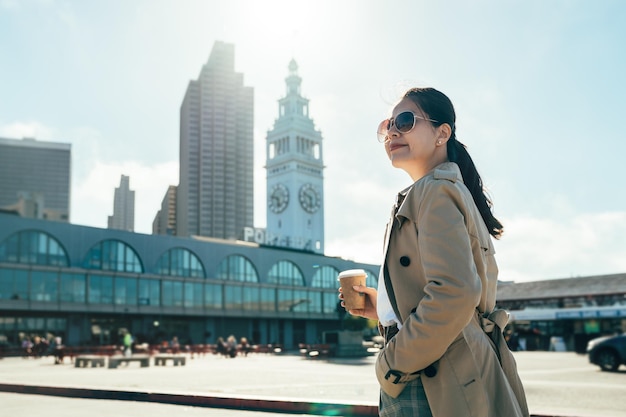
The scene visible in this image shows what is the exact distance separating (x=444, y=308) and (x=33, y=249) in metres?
54.4

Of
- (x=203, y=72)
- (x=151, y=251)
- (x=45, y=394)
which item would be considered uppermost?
(x=203, y=72)

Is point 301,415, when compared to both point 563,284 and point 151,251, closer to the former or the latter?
point 563,284

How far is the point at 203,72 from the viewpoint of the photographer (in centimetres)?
17175

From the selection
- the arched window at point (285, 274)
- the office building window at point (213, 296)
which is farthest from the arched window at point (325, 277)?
the office building window at point (213, 296)

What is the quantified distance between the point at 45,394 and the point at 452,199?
35.5 feet

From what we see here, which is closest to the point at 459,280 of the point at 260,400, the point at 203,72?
the point at 260,400

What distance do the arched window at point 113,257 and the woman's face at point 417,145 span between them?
2199 inches

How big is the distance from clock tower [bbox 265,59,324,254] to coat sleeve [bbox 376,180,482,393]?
407 feet

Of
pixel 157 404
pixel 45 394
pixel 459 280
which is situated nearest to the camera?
pixel 459 280

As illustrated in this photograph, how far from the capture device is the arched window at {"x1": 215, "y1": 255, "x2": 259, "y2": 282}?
66.7 m

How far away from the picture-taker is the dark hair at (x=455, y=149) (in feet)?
8.04

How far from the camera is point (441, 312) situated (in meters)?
1.96

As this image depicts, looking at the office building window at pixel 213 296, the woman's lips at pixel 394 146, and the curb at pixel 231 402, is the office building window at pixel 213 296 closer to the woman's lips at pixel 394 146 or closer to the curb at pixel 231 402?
the curb at pixel 231 402

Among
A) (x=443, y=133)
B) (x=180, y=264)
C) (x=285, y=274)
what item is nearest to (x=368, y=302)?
(x=443, y=133)
